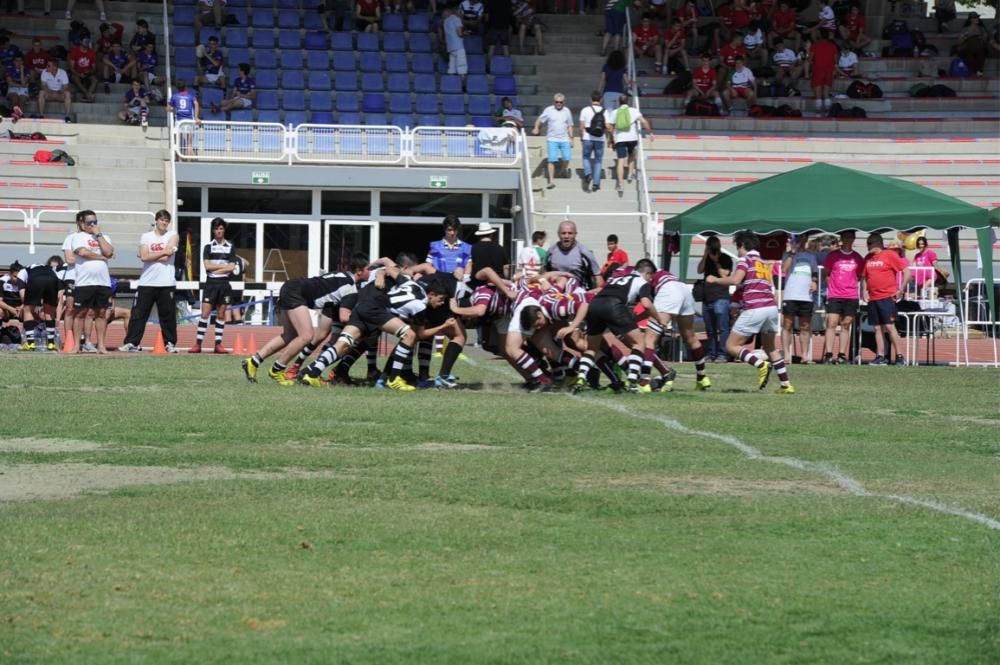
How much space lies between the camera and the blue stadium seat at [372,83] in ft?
125

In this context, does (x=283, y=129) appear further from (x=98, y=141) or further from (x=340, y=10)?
(x=340, y=10)

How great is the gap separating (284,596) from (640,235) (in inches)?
1042

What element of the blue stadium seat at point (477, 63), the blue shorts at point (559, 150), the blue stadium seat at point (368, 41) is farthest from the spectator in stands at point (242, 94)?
the blue shorts at point (559, 150)

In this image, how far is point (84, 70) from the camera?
36.7 metres

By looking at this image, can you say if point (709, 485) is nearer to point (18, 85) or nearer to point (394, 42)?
point (18, 85)

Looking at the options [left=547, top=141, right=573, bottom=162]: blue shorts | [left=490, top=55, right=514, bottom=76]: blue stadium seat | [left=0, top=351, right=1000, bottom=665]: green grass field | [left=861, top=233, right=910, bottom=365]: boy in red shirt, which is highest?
[left=490, top=55, right=514, bottom=76]: blue stadium seat

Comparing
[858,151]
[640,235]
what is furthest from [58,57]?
[858,151]

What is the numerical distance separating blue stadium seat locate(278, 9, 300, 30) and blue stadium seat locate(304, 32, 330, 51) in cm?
48

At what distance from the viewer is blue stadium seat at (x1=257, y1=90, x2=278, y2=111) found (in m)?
37.2

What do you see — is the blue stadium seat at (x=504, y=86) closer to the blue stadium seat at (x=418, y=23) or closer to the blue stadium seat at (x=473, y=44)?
the blue stadium seat at (x=473, y=44)

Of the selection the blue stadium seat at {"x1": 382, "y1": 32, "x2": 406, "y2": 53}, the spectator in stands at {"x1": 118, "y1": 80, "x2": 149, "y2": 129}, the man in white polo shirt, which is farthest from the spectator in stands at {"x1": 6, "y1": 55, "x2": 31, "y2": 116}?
the man in white polo shirt

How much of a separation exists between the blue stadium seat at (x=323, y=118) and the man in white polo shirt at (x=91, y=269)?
1503cm

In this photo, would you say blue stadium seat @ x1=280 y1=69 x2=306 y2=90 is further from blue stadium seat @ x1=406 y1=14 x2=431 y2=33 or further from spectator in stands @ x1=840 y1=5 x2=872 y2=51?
spectator in stands @ x1=840 y1=5 x2=872 y2=51

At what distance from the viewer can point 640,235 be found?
32.9 meters
